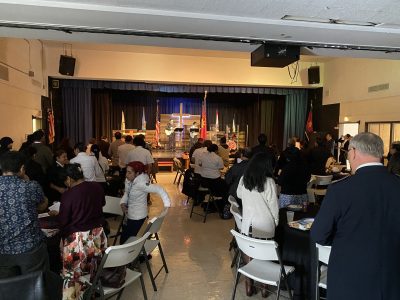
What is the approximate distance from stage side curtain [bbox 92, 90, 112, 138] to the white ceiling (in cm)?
722

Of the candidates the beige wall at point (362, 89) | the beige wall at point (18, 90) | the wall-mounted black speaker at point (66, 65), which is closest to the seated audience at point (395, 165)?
the beige wall at point (362, 89)

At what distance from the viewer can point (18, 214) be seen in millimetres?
2139

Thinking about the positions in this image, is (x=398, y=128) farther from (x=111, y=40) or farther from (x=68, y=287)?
(x=68, y=287)

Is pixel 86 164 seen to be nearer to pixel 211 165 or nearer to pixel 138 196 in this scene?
pixel 138 196

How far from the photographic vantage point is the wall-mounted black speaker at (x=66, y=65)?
870 centimetres

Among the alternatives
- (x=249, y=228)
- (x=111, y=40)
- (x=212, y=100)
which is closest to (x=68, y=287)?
(x=249, y=228)

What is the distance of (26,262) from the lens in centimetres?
221

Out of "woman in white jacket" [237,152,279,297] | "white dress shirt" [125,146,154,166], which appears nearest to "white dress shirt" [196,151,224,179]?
"white dress shirt" [125,146,154,166]

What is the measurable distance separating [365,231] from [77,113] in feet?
32.1

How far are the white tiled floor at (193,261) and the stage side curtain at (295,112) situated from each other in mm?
6484

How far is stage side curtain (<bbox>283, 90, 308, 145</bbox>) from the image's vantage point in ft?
37.0

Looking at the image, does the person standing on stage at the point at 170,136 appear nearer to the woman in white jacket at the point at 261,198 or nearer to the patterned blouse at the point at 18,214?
the woman in white jacket at the point at 261,198

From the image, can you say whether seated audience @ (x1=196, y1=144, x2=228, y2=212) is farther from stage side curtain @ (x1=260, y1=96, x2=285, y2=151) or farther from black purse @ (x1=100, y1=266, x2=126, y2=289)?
stage side curtain @ (x1=260, y1=96, x2=285, y2=151)

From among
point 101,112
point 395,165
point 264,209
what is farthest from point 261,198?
point 101,112
